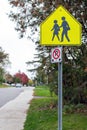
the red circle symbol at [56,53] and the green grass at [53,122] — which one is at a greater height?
the red circle symbol at [56,53]

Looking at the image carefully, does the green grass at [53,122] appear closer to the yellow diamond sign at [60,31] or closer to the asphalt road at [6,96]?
the yellow diamond sign at [60,31]

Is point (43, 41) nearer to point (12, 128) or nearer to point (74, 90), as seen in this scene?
point (12, 128)

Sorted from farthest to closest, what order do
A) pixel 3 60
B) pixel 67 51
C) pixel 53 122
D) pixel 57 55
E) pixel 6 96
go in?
pixel 3 60 → pixel 6 96 → pixel 67 51 → pixel 53 122 → pixel 57 55

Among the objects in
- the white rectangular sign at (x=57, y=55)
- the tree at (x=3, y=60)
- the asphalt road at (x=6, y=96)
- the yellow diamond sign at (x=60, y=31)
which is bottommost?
the asphalt road at (x=6, y=96)

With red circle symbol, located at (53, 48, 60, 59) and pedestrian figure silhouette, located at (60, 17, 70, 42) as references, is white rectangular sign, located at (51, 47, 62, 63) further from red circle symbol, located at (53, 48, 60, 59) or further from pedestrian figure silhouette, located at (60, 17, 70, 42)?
pedestrian figure silhouette, located at (60, 17, 70, 42)

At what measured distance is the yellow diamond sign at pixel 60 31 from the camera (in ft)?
29.2

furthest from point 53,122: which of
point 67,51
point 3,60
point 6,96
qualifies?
point 3,60

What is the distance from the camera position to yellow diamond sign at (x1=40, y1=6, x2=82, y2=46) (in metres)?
8.91

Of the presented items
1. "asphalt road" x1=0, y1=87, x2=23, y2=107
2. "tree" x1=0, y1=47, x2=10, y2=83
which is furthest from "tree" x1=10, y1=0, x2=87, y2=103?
"tree" x1=0, y1=47, x2=10, y2=83

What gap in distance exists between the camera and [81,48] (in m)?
17.2

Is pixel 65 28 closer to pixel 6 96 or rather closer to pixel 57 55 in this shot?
pixel 57 55

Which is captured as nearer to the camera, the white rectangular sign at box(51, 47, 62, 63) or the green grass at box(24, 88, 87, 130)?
the white rectangular sign at box(51, 47, 62, 63)

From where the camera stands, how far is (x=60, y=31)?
29.3ft

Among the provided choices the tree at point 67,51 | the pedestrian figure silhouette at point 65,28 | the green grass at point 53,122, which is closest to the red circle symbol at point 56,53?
the pedestrian figure silhouette at point 65,28
